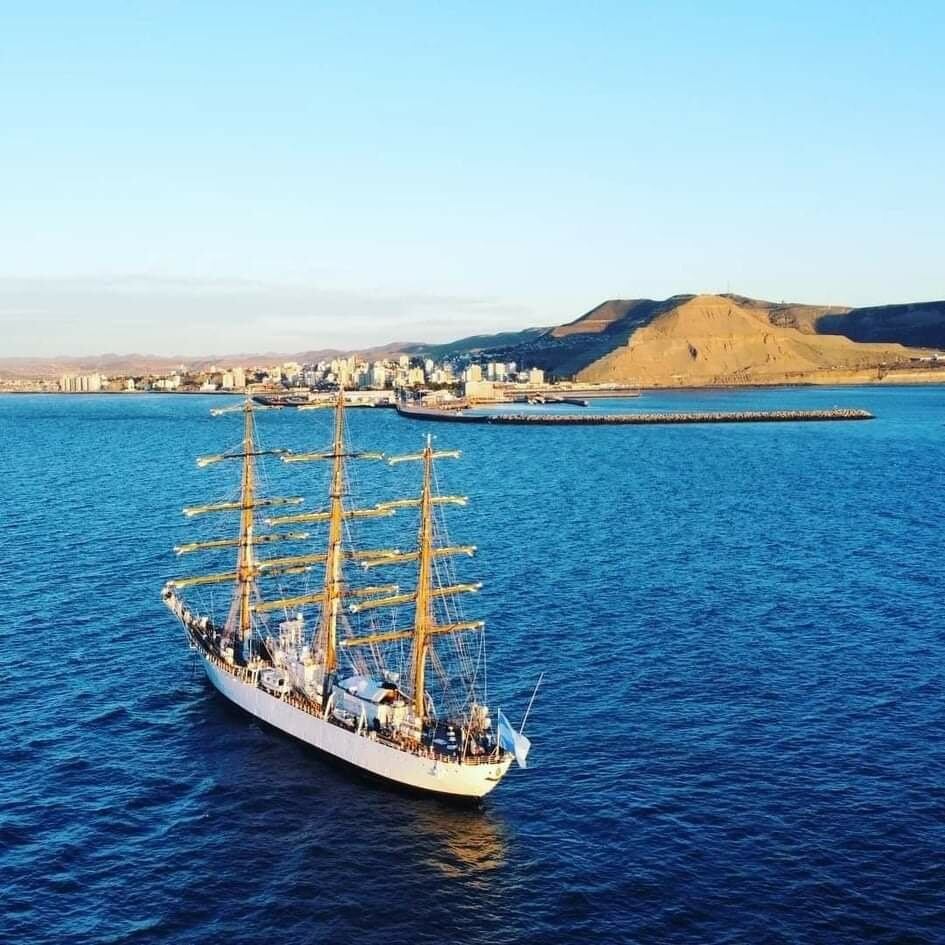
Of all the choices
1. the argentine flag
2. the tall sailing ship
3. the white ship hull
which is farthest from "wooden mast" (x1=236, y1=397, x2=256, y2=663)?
the argentine flag

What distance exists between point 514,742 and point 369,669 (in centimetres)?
1856

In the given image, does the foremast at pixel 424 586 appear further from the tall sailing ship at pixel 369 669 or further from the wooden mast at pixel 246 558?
the wooden mast at pixel 246 558

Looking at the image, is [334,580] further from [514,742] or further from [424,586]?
[514,742]

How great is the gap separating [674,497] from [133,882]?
93121 millimetres

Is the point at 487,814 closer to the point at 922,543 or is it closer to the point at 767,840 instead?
the point at 767,840

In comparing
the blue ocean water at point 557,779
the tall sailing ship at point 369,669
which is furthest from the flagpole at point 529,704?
the tall sailing ship at point 369,669

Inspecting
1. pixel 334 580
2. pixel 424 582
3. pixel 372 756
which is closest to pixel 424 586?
pixel 424 582

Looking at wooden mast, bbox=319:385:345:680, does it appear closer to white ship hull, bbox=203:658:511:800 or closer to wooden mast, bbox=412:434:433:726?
white ship hull, bbox=203:658:511:800

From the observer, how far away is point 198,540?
9231 centimetres

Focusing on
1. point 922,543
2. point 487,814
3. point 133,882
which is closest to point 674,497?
point 922,543

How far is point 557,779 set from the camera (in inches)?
1781

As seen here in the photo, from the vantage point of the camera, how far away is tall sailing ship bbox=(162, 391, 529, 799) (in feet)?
148

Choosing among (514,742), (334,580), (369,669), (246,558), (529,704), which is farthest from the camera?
(246,558)

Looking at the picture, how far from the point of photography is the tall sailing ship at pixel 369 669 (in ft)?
148
